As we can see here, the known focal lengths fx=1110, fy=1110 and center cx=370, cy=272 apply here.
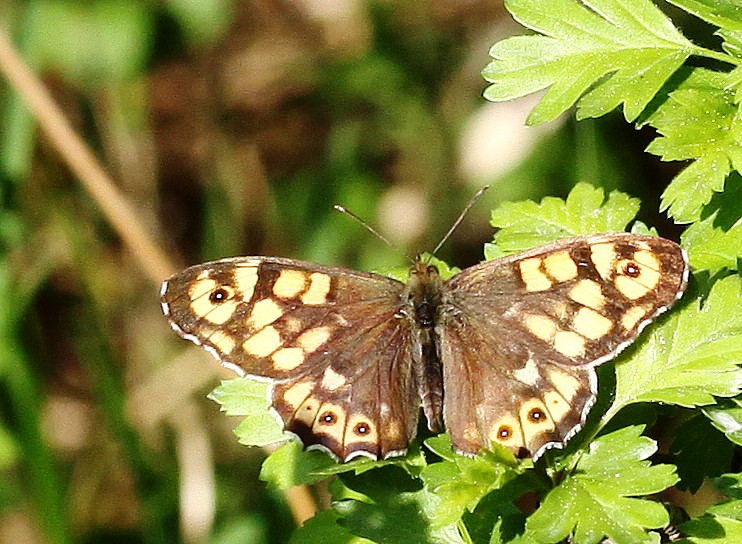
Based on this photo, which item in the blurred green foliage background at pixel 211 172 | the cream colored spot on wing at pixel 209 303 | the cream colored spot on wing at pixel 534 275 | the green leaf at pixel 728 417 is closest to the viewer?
the green leaf at pixel 728 417

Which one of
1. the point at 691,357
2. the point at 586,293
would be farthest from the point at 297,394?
the point at 691,357

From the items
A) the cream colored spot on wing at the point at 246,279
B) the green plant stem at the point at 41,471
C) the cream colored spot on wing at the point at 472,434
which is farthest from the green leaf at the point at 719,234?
the green plant stem at the point at 41,471

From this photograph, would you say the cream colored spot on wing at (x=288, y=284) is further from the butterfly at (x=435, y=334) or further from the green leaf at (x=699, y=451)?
the green leaf at (x=699, y=451)

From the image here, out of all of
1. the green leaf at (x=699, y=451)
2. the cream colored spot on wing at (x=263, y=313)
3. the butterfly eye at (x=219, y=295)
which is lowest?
the green leaf at (x=699, y=451)

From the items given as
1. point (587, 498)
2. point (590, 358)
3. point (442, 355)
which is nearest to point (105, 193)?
point (442, 355)

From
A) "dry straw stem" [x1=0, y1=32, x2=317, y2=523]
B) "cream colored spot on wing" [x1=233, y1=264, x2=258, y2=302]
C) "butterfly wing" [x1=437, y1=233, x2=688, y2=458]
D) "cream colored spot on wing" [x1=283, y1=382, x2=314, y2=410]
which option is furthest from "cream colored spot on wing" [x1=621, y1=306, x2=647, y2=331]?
"dry straw stem" [x1=0, y1=32, x2=317, y2=523]

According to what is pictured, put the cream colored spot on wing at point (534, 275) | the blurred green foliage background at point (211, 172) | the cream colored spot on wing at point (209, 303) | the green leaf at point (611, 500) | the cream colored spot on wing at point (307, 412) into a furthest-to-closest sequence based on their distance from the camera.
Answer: the blurred green foliage background at point (211, 172)
the cream colored spot on wing at point (209, 303)
the cream colored spot on wing at point (534, 275)
the cream colored spot on wing at point (307, 412)
the green leaf at point (611, 500)

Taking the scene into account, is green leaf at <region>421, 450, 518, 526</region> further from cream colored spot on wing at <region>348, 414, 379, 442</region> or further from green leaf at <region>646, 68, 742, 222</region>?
green leaf at <region>646, 68, 742, 222</region>
